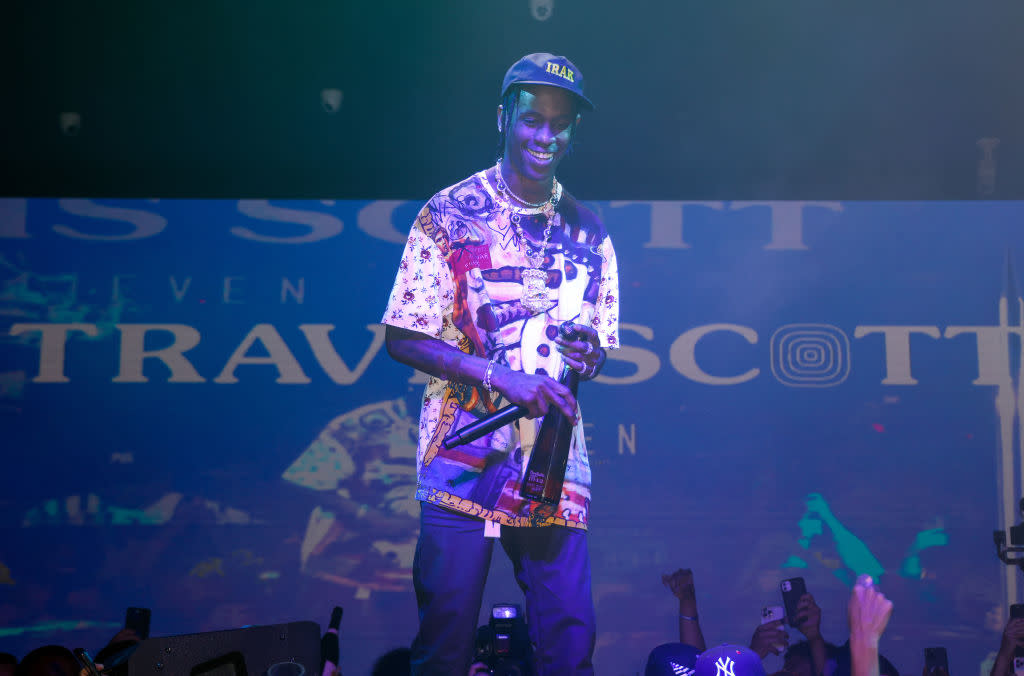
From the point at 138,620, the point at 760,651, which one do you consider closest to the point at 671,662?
the point at 760,651

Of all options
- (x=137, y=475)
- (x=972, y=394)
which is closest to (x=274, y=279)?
(x=137, y=475)

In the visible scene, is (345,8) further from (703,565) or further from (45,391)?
(703,565)

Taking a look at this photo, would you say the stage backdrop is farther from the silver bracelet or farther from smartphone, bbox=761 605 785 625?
the silver bracelet

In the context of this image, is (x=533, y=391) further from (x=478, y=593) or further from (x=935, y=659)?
(x=935, y=659)

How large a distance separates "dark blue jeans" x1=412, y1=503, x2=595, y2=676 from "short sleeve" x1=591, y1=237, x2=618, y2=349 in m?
0.71

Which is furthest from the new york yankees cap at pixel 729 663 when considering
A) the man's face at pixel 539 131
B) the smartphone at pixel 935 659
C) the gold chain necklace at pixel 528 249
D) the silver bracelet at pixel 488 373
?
the smartphone at pixel 935 659

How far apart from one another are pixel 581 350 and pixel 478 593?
0.83m

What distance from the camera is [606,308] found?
2.98m

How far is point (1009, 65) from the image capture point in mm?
3383

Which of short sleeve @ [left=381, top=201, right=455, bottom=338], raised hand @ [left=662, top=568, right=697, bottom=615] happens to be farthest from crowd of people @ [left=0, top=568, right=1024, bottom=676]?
short sleeve @ [left=381, top=201, right=455, bottom=338]

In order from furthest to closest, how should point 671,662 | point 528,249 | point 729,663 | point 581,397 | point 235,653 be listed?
point 581,397
point 528,249
point 671,662
point 729,663
point 235,653

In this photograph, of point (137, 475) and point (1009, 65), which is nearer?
point (1009, 65)

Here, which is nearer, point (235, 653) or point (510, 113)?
point (235, 653)

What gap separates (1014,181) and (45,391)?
171 inches
